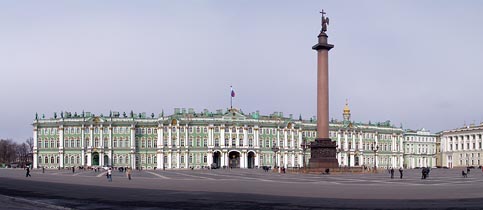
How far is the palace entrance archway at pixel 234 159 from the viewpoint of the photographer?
127438mm

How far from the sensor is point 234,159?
129m

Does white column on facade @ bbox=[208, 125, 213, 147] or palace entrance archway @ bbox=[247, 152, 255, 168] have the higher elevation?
white column on facade @ bbox=[208, 125, 213, 147]

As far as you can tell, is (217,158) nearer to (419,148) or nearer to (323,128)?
(323,128)

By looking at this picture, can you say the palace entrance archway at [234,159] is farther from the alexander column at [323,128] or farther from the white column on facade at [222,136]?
the alexander column at [323,128]

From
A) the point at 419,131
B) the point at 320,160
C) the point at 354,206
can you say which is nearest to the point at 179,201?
the point at 354,206

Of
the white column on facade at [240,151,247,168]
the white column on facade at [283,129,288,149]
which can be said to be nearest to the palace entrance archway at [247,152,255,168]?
the white column on facade at [240,151,247,168]

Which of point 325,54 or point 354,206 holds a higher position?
point 325,54

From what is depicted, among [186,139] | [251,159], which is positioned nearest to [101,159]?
[186,139]

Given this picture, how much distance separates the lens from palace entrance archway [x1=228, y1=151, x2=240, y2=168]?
127438mm

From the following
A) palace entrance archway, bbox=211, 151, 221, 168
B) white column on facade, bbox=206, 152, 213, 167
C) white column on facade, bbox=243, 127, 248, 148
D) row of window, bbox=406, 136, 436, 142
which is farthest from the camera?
row of window, bbox=406, 136, 436, 142

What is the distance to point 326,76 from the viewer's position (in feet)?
224

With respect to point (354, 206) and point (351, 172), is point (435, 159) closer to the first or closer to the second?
point (351, 172)

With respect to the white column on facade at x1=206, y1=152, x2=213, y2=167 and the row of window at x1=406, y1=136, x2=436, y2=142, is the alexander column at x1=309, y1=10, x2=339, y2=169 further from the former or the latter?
the row of window at x1=406, y1=136, x2=436, y2=142

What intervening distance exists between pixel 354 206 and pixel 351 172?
47.6 m
